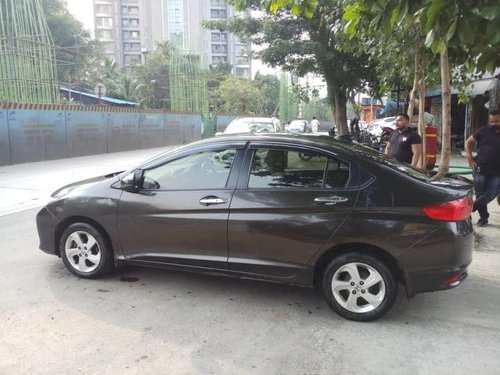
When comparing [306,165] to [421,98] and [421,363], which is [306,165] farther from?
[421,98]

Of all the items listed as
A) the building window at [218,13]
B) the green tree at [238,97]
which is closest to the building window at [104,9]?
the building window at [218,13]

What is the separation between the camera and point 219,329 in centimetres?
380

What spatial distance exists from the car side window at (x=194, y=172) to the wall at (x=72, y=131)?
11.7 meters

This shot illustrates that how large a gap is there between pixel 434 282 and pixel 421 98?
5264mm

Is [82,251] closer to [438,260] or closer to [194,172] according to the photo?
[194,172]

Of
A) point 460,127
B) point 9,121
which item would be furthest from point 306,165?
point 460,127

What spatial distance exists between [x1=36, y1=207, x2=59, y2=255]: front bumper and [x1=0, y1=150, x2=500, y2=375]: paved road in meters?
0.29

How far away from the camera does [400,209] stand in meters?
3.74

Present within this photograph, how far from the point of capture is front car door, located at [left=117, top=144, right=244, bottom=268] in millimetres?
4215

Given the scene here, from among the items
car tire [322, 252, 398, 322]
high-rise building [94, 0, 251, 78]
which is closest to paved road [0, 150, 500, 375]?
car tire [322, 252, 398, 322]

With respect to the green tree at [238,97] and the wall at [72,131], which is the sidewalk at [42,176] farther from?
the green tree at [238,97]

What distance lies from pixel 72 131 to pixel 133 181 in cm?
1418

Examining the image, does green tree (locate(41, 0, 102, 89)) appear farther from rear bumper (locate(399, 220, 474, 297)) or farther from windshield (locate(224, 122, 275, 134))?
rear bumper (locate(399, 220, 474, 297))

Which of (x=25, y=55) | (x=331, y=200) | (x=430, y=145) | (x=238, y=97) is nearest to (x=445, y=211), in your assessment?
(x=331, y=200)
